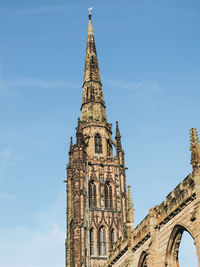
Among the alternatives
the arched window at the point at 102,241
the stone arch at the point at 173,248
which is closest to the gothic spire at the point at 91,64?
the arched window at the point at 102,241

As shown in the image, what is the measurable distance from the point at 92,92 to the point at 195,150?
45626mm

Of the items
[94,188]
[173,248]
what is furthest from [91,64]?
[173,248]

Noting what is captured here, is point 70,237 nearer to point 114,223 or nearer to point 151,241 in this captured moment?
point 114,223

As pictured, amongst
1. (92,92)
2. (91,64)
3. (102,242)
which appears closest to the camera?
(102,242)

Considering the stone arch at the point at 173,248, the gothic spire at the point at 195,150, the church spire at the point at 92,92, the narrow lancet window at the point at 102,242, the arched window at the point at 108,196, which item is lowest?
the stone arch at the point at 173,248

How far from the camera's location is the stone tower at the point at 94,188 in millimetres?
55781

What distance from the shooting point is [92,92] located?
223 ft

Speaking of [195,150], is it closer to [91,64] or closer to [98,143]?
[98,143]

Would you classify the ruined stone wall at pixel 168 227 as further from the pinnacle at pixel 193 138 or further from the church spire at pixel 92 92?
the church spire at pixel 92 92

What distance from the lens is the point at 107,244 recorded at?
5597 cm

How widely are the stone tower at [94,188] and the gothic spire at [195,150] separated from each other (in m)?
33.8

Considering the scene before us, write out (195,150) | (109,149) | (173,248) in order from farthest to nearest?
(109,149) < (173,248) < (195,150)

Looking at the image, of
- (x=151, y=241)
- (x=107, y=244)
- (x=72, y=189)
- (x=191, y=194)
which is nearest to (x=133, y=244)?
(x=151, y=241)

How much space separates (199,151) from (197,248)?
469cm
